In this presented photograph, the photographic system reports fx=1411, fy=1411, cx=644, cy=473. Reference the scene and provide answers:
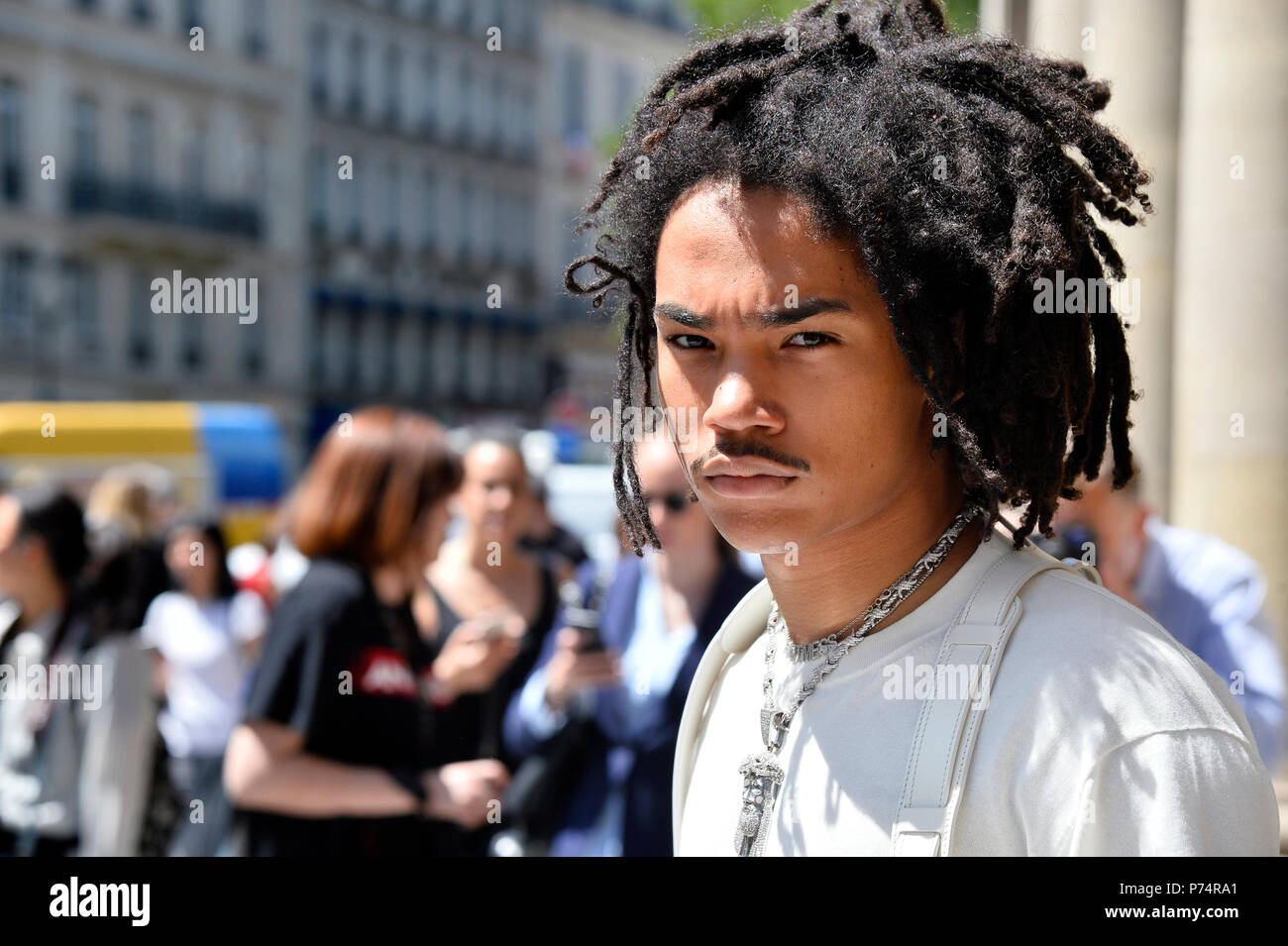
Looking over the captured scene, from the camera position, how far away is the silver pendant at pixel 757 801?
1488 millimetres

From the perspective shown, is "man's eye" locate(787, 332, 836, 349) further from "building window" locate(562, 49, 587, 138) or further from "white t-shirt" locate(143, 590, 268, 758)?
"building window" locate(562, 49, 587, 138)

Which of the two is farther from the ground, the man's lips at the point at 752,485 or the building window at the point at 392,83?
the building window at the point at 392,83

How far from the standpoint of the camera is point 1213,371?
365 cm

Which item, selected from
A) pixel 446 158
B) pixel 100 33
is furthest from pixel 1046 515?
pixel 446 158

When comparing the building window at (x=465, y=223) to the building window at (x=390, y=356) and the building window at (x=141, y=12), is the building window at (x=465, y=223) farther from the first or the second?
the building window at (x=141, y=12)

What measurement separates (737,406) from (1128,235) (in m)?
2.75

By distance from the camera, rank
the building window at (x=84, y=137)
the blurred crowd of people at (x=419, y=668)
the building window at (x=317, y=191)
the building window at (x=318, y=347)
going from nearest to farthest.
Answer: the blurred crowd of people at (x=419, y=668)
the building window at (x=84, y=137)
the building window at (x=317, y=191)
the building window at (x=318, y=347)

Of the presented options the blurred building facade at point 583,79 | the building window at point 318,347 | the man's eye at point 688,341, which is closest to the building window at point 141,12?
the building window at point 318,347

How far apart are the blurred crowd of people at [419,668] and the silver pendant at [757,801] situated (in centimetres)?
206

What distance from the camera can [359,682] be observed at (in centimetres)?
372

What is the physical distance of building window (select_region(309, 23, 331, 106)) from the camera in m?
37.3

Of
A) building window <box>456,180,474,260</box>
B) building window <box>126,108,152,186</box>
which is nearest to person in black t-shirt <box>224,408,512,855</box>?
building window <box>126,108,152,186</box>

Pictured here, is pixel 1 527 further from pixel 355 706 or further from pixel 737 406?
pixel 737 406
